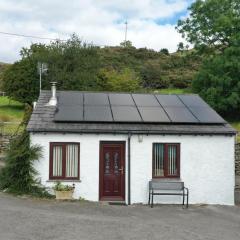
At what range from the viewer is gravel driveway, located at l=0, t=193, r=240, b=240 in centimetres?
1219

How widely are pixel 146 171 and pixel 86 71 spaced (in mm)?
24764

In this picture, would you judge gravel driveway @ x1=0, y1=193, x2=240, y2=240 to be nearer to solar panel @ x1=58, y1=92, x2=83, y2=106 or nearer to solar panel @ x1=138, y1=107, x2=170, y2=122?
solar panel @ x1=138, y1=107, x2=170, y2=122

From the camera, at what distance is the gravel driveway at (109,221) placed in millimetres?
12188

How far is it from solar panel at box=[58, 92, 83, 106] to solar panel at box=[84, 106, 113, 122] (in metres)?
0.78

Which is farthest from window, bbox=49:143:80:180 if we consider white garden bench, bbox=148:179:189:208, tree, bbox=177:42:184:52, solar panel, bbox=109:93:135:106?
tree, bbox=177:42:184:52

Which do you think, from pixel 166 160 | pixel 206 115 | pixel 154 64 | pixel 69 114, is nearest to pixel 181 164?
pixel 166 160

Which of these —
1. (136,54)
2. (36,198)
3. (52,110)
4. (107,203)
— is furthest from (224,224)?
(136,54)

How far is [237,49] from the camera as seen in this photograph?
3828cm

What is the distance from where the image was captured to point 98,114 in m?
18.4

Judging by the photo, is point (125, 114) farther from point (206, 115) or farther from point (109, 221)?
point (109, 221)

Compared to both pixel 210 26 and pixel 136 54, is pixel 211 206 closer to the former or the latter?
pixel 210 26

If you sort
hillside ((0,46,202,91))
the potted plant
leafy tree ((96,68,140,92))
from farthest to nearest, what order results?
1. hillside ((0,46,202,91))
2. leafy tree ((96,68,140,92))
3. the potted plant

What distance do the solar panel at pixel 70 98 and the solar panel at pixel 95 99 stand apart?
0.26m

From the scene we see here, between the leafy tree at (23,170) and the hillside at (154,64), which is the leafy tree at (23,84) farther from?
the leafy tree at (23,170)
